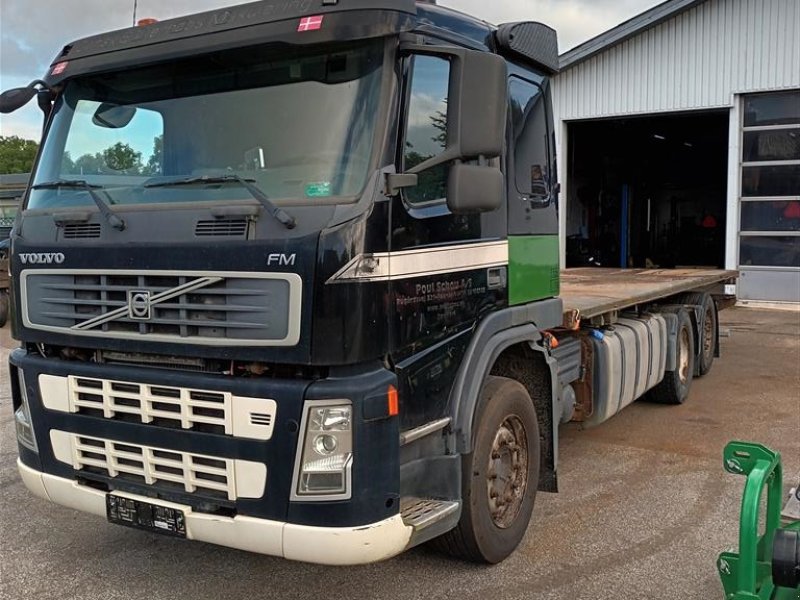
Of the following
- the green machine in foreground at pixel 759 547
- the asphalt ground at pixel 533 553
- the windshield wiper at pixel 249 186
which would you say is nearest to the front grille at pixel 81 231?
the windshield wiper at pixel 249 186

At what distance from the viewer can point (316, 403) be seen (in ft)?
9.80

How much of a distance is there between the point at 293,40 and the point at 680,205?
82.6 ft

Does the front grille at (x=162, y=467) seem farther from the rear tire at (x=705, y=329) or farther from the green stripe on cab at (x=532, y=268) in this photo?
the rear tire at (x=705, y=329)

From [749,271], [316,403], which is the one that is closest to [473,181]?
[316,403]

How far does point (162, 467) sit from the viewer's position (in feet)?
10.9

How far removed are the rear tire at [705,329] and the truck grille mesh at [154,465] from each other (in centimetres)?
655

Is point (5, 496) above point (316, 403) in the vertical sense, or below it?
below

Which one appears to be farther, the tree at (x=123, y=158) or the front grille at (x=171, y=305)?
the tree at (x=123, y=158)

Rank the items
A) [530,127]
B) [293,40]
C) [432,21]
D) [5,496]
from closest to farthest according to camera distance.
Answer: [293,40] → [432,21] → [530,127] → [5,496]

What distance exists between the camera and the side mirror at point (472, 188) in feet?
10.8

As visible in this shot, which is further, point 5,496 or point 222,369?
point 5,496

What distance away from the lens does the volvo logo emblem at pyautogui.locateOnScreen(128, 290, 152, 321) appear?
10.8 ft

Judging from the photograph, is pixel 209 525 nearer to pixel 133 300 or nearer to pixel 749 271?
pixel 133 300

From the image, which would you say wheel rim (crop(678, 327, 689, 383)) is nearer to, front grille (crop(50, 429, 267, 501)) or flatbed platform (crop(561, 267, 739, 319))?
flatbed platform (crop(561, 267, 739, 319))
